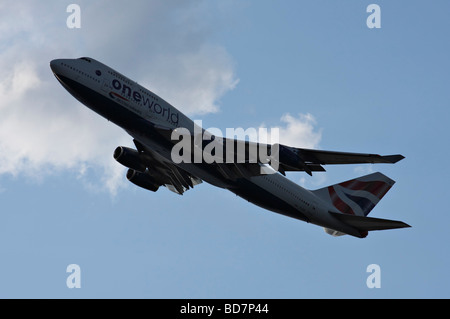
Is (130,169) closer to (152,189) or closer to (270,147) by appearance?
(152,189)

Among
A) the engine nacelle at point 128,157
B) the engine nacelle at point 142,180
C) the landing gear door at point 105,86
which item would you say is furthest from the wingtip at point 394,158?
the engine nacelle at point 142,180

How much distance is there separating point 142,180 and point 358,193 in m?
17.1

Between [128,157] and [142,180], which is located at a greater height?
[128,157]

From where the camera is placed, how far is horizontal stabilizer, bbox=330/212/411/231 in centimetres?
4178

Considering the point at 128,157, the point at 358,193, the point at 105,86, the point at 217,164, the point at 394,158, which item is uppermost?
the point at 105,86

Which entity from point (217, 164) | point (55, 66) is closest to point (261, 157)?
point (217, 164)

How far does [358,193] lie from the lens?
50.2m

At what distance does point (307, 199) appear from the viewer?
45.2 metres

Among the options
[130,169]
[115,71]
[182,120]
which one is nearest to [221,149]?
[182,120]

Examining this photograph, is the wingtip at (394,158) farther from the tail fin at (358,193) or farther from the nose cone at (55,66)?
the nose cone at (55,66)

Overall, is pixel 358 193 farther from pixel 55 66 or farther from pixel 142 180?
pixel 55 66

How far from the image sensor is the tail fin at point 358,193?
4844 cm

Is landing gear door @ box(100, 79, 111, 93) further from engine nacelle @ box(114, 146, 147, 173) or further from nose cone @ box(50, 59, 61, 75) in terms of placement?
engine nacelle @ box(114, 146, 147, 173)

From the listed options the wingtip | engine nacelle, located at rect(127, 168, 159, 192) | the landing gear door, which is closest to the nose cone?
the landing gear door
